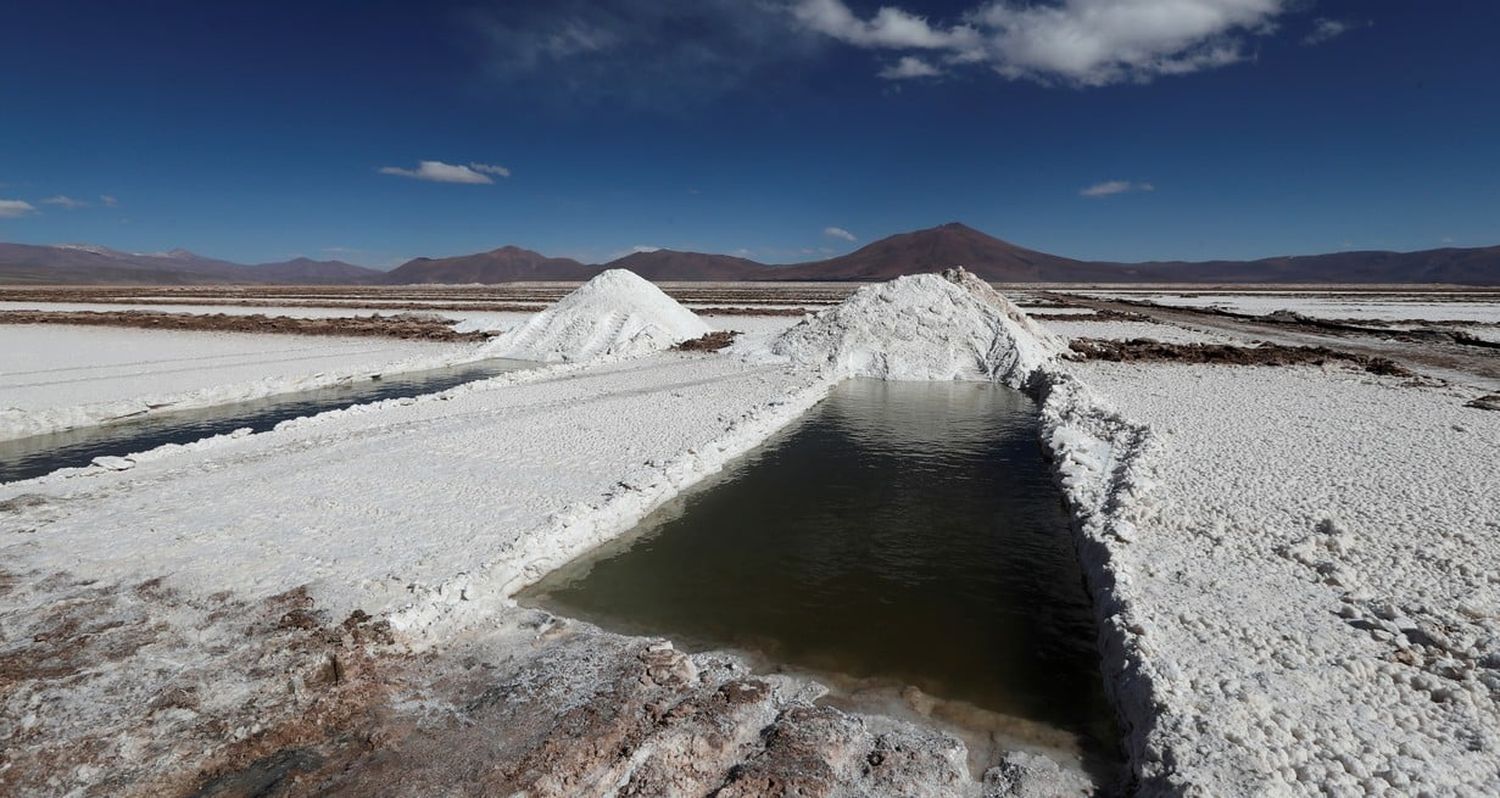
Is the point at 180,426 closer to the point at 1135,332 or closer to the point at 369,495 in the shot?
the point at 369,495

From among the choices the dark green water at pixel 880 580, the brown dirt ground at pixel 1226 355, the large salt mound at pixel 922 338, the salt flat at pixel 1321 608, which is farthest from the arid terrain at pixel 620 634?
the large salt mound at pixel 922 338

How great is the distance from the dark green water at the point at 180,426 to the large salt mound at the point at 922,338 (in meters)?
10.4

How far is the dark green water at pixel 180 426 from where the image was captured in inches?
444

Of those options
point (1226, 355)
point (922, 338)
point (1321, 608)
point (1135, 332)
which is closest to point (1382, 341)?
point (1135, 332)

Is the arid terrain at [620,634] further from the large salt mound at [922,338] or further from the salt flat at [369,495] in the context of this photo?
the large salt mound at [922,338]

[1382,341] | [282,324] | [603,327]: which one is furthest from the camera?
[282,324]

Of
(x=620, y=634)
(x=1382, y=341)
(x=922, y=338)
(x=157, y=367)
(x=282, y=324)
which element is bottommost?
(x=620, y=634)

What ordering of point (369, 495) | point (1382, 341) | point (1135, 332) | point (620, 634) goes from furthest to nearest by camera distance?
point (1135, 332)
point (1382, 341)
point (369, 495)
point (620, 634)

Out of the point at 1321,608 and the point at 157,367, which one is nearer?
the point at 1321,608

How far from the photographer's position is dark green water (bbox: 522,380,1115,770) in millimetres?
5543

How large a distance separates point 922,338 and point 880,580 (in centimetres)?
1483

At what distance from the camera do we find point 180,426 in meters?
13.5

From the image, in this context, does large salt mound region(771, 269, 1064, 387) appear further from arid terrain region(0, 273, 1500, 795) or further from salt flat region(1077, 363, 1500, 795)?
salt flat region(1077, 363, 1500, 795)

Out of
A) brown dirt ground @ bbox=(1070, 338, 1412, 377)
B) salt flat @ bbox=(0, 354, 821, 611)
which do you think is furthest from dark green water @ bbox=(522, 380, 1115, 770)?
brown dirt ground @ bbox=(1070, 338, 1412, 377)
